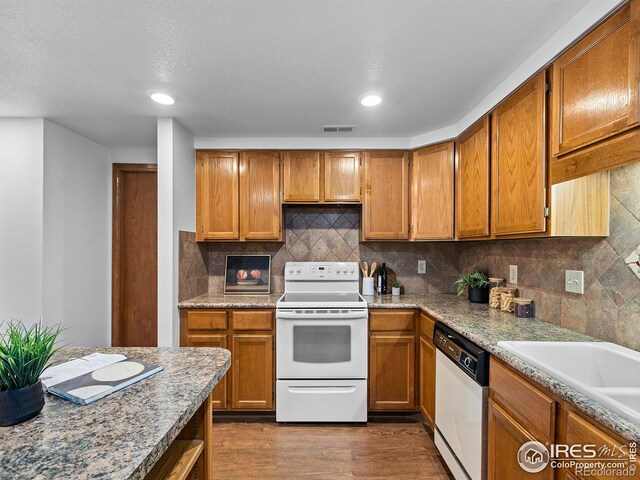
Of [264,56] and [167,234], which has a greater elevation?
[264,56]

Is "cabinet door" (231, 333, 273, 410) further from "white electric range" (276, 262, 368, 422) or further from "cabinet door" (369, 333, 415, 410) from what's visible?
"cabinet door" (369, 333, 415, 410)

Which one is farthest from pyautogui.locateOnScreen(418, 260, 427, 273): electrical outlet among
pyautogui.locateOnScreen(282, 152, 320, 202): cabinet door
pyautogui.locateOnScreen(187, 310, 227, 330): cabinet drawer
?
pyautogui.locateOnScreen(187, 310, 227, 330): cabinet drawer

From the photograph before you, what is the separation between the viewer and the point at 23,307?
2.50 metres

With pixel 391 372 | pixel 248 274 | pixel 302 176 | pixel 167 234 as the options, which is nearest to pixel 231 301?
pixel 248 274

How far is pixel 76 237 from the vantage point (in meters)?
2.91

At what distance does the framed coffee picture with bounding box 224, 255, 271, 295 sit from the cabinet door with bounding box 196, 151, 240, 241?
1.16 feet

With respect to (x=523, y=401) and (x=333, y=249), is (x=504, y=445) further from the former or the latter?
(x=333, y=249)

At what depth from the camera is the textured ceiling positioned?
4.46ft

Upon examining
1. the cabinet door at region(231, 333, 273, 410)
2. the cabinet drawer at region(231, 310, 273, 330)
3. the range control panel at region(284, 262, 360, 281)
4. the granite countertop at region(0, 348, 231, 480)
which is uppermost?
the range control panel at region(284, 262, 360, 281)

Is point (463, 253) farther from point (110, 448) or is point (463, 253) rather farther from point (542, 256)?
point (110, 448)

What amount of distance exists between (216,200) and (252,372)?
1.50 meters

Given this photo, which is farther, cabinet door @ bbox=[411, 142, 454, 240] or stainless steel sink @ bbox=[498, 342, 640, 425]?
cabinet door @ bbox=[411, 142, 454, 240]

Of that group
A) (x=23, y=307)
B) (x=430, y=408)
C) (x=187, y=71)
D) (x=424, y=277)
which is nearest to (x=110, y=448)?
(x=187, y=71)

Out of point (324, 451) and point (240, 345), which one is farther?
point (240, 345)
